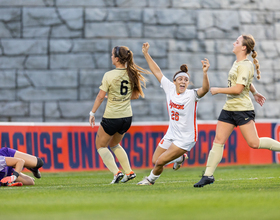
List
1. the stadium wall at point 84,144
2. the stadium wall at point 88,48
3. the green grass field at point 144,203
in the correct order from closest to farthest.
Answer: the green grass field at point 144,203, the stadium wall at point 84,144, the stadium wall at point 88,48

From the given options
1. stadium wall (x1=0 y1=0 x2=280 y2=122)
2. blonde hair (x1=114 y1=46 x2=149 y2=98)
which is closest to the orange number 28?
blonde hair (x1=114 y1=46 x2=149 y2=98)

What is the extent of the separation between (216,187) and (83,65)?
6.58 meters

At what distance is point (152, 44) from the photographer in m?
11.9

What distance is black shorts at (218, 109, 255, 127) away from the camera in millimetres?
5629

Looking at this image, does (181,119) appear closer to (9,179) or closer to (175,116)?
(175,116)

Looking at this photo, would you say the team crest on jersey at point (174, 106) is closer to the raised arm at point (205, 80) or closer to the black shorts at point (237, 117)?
the raised arm at point (205, 80)

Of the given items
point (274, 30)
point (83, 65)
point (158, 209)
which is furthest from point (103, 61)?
point (158, 209)

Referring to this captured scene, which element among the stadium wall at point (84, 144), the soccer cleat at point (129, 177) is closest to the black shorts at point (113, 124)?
the soccer cleat at point (129, 177)

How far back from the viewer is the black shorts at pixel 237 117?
563cm

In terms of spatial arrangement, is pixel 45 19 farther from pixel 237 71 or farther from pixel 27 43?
pixel 237 71

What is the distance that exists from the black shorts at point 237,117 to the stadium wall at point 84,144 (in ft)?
14.6

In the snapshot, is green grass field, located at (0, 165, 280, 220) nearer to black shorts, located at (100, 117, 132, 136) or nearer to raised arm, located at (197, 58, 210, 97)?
black shorts, located at (100, 117, 132, 136)

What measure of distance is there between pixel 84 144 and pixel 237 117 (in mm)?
4748

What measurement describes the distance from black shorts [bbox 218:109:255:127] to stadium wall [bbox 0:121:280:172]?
444 centimetres
